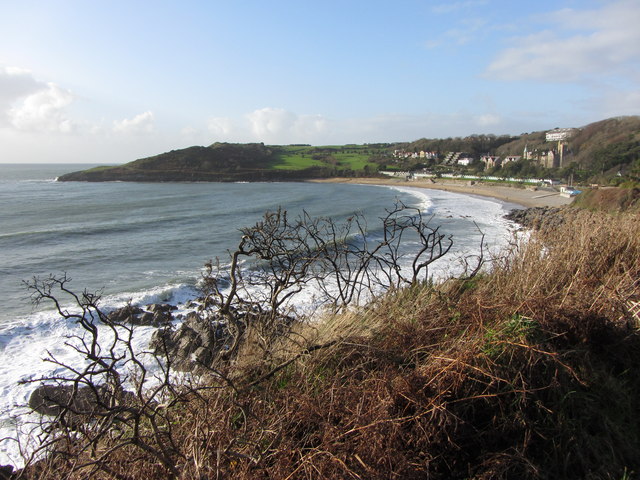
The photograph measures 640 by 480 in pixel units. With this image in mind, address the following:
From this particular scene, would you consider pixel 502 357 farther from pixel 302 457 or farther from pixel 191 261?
pixel 191 261

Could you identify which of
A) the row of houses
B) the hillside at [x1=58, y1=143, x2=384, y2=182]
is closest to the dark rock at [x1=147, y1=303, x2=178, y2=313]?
the hillside at [x1=58, y1=143, x2=384, y2=182]

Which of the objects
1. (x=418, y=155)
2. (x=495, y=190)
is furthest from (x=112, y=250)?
(x=418, y=155)

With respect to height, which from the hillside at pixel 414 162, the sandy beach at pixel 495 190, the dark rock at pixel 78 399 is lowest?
→ the sandy beach at pixel 495 190

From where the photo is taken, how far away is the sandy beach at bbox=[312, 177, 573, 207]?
130 ft

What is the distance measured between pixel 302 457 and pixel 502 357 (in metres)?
1.50

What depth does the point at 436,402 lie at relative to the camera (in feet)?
8.31

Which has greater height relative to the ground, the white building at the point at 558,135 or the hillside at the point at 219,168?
the white building at the point at 558,135

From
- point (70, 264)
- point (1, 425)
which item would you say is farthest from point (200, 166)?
point (1, 425)

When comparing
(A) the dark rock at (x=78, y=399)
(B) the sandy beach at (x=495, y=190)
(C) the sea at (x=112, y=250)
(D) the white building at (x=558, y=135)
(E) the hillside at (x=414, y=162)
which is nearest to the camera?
(A) the dark rock at (x=78, y=399)

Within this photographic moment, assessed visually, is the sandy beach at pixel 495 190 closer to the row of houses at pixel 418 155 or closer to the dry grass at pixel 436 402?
the row of houses at pixel 418 155

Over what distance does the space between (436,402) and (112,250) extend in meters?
19.8

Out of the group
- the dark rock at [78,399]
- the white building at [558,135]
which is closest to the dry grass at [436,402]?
the dark rock at [78,399]

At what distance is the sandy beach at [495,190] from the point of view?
3962cm

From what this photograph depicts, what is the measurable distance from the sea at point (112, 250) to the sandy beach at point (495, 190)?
3653 millimetres
